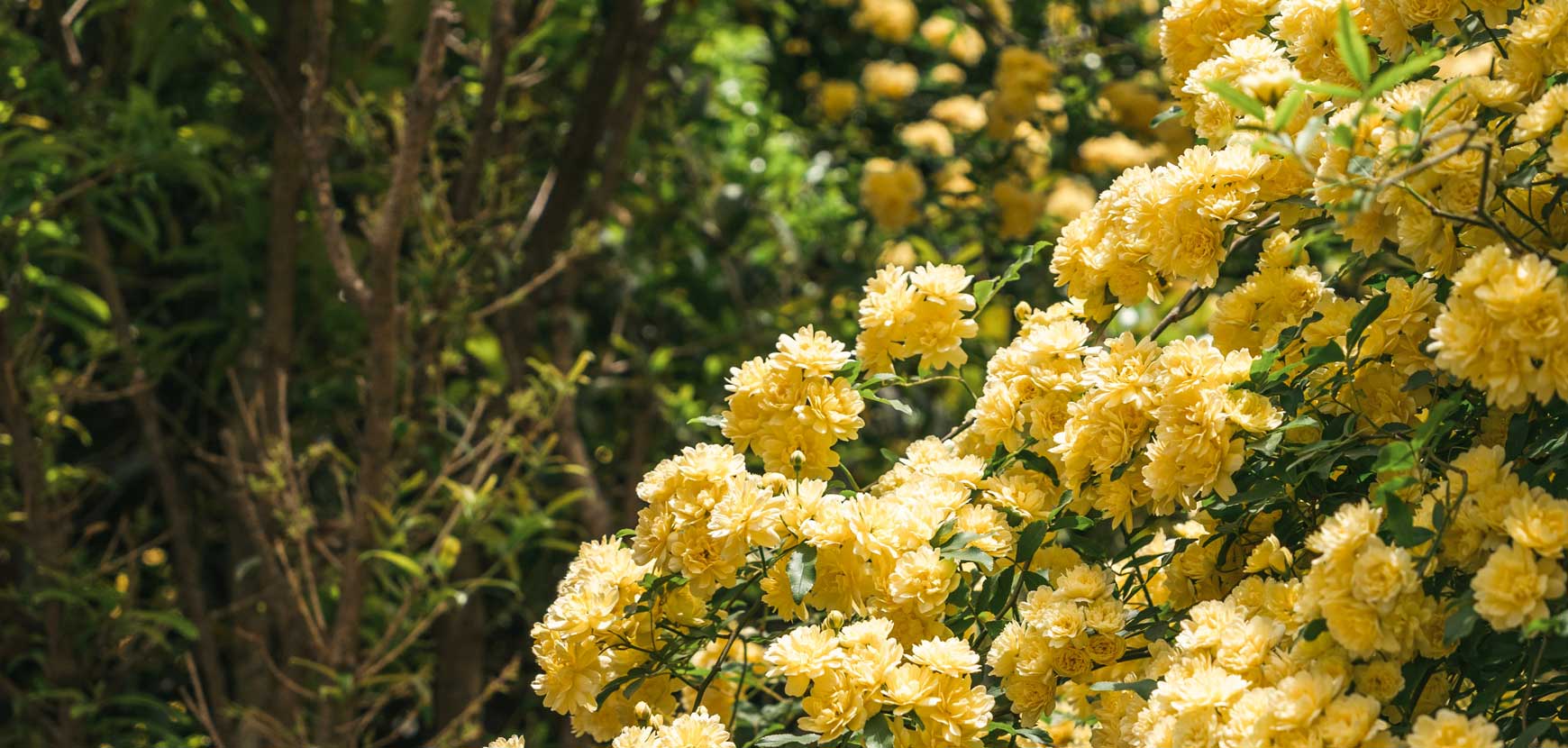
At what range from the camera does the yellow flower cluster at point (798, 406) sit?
1.27 m

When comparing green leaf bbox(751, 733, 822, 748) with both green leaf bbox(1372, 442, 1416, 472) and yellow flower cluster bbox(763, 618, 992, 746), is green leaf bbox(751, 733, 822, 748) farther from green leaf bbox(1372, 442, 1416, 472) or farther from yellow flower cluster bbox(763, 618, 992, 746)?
green leaf bbox(1372, 442, 1416, 472)

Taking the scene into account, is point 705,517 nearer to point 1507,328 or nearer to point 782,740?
point 782,740

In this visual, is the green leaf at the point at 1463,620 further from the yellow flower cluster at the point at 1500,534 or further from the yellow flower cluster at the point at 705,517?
the yellow flower cluster at the point at 705,517

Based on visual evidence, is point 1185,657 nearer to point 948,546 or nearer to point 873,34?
point 948,546

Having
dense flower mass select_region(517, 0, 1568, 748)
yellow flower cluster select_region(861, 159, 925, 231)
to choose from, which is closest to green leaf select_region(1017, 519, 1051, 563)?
dense flower mass select_region(517, 0, 1568, 748)

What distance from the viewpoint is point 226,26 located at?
2006 mm

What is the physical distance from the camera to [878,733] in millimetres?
1134

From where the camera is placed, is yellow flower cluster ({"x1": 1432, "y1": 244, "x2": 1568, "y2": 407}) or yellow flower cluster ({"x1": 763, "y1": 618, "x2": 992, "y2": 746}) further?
yellow flower cluster ({"x1": 763, "y1": 618, "x2": 992, "y2": 746})

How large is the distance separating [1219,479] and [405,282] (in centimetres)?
155

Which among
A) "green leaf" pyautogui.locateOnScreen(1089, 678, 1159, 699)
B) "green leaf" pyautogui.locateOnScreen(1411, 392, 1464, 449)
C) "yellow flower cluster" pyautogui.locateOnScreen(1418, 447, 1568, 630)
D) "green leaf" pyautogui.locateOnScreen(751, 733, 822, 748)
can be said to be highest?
"green leaf" pyautogui.locateOnScreen(1411, 392, 1464, 449)

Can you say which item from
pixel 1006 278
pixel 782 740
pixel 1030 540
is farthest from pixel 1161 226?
pixel 782 740

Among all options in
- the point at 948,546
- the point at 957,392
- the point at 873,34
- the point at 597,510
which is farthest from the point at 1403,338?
the point at 873,34

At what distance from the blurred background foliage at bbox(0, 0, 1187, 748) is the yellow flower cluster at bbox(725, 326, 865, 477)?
0.33m

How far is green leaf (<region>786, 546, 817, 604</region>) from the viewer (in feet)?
3.89
